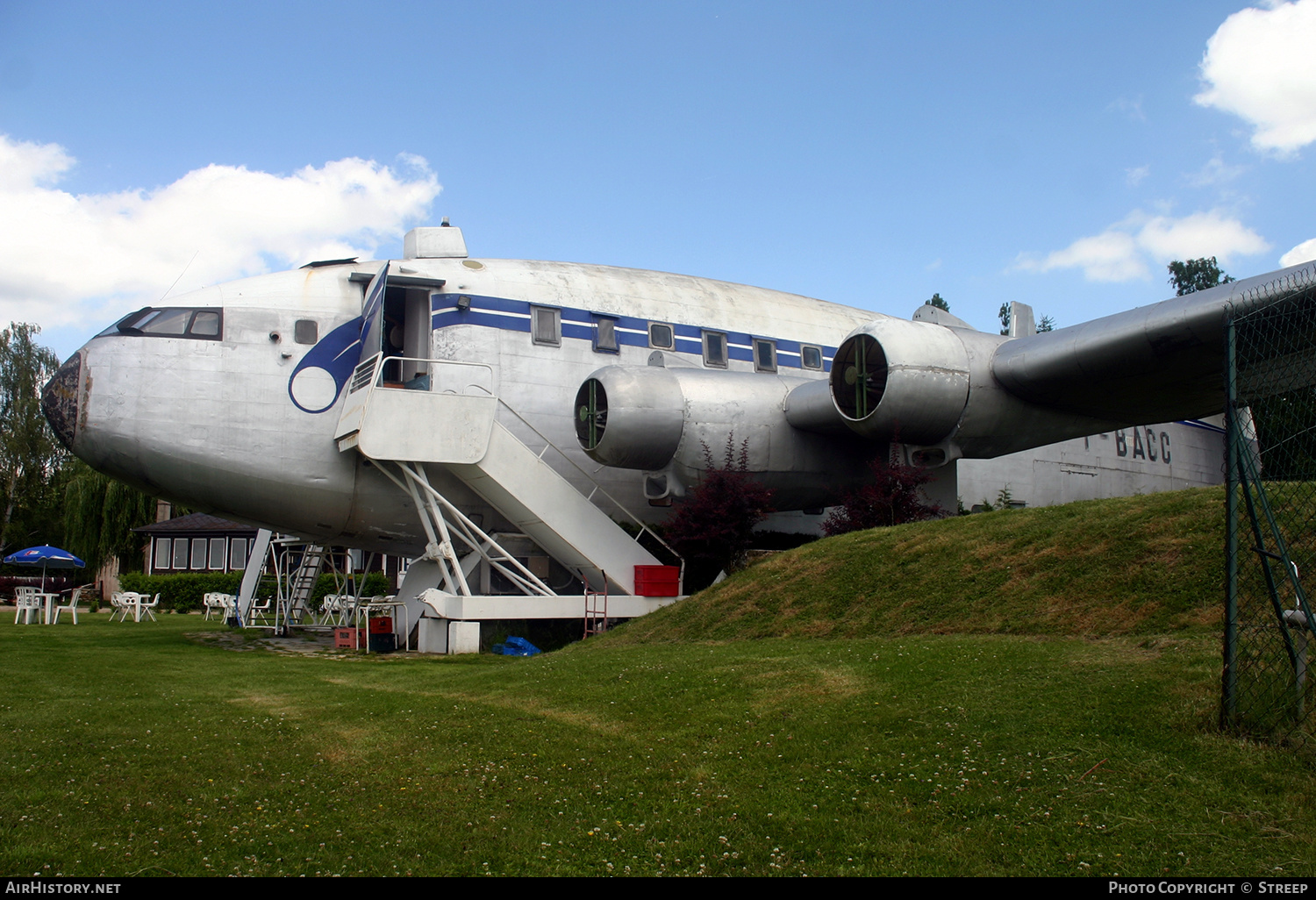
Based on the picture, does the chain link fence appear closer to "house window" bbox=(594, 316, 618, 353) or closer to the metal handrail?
the metal handrail

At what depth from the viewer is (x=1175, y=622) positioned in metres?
9.60

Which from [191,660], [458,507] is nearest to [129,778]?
[191,660]

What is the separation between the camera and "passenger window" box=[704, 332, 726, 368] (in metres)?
18.2

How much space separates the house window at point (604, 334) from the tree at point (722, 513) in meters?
2.64

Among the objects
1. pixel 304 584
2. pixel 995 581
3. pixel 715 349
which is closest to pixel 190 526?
pixel 304 584

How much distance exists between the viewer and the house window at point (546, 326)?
16.8 metres

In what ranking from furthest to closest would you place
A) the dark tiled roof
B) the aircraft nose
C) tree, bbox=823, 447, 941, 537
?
1. the dark tiled roof
2. tree, bbox=823, 447, 941, 537
3. the aircraft nose

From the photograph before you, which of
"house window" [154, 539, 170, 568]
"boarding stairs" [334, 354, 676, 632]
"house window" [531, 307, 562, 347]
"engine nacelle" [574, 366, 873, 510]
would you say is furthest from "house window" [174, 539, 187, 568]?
"engine nacelle" [574, 366, 873, 510]

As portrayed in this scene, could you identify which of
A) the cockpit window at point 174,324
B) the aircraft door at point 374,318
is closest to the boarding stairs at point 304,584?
the aircraft door at point 374,318

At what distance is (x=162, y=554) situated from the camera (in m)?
43.8

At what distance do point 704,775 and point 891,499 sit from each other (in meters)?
10.6

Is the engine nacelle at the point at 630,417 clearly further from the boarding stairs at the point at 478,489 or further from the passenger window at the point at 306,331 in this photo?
the passenger window at the point at 306,331

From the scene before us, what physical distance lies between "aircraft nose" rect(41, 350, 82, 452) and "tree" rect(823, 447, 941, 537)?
12.2 metres
